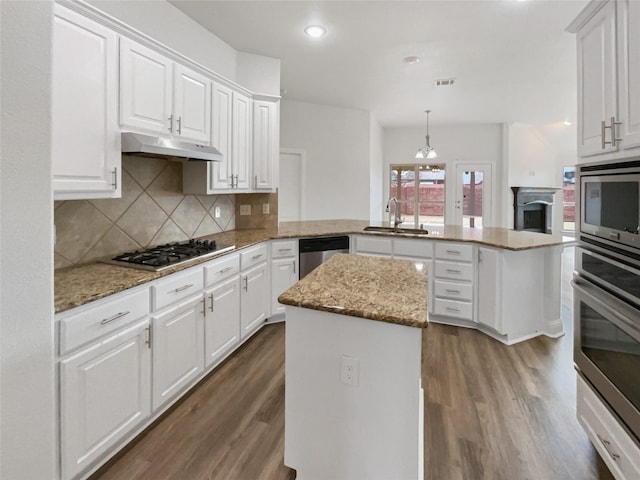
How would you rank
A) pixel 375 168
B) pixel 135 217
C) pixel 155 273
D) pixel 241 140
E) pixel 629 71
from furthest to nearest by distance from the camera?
1. pixel 375 168
2. pixel 241 140
3. pixel 135 217
4. pixel 155 273
5. pixel 629 71

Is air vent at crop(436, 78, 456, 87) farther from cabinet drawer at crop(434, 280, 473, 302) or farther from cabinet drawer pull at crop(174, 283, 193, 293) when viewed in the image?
cabinet drawer pull at crop(174, 283, 193, 293)

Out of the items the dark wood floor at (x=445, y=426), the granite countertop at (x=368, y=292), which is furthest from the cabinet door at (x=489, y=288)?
the granite countertop at (x=368, y=292)

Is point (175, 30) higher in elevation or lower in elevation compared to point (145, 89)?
higher

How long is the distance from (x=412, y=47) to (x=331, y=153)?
2.63 m

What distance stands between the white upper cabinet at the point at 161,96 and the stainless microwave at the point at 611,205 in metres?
2.51

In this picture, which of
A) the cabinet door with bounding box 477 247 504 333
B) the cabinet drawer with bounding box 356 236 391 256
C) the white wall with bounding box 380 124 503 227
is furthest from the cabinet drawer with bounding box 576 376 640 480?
the white wall with bounding box 380 124 503 227

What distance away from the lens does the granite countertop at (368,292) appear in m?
1.30

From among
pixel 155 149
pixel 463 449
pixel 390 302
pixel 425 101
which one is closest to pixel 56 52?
pixel 155 149

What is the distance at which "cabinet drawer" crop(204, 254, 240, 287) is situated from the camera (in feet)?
7.86

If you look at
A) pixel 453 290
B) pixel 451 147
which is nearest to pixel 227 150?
pixel 453 290

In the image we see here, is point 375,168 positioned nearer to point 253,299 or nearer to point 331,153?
point 331,153

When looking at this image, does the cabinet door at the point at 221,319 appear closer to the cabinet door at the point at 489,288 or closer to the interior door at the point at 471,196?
the cabinet door at the point at 489,288

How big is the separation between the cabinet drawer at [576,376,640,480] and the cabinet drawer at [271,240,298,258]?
245cm

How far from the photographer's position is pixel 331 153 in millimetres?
5992
